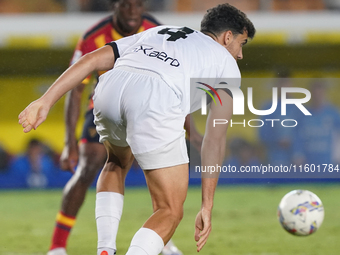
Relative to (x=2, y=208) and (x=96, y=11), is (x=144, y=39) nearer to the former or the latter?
(x=2, y=208)

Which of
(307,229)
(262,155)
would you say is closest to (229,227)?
(307,229)

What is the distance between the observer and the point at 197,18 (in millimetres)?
9531

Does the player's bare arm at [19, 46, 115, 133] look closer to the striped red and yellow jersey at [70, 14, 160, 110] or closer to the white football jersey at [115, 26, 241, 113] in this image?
the white football jersey at [115, 26, 241, 113]

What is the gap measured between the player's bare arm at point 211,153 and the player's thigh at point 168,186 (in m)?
0.15

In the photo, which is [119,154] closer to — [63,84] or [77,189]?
[63,84]

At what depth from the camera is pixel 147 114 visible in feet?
8.87

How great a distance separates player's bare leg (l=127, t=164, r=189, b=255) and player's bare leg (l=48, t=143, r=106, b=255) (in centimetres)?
138

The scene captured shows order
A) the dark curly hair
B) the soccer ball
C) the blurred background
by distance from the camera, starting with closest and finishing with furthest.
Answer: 1. the dark curly hair
2. the soccer ball
3. the blurred background

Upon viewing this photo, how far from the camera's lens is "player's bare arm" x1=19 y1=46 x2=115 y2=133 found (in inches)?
98.0

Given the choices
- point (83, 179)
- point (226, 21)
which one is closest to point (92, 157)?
point (83, 179)

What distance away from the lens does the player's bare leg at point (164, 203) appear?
8.65ft

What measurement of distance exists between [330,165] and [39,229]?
659cm

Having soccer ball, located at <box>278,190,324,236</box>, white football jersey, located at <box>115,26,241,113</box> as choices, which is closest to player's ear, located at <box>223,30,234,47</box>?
white football jersey, located at <box>115,26,241,113</box>

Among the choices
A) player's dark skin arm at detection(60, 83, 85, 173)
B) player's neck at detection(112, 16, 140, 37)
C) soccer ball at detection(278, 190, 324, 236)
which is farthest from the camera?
player's neck at detection(112, 16, 140, 37)
